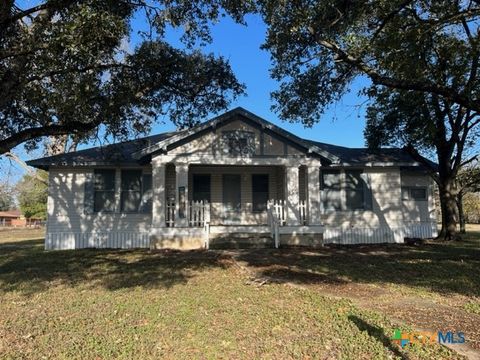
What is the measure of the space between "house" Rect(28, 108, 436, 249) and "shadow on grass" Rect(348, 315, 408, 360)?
A: 932cm

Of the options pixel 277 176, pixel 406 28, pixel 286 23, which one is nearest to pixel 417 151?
pixel 277 176

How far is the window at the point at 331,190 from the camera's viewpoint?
1794cm

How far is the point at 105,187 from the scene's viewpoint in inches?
672

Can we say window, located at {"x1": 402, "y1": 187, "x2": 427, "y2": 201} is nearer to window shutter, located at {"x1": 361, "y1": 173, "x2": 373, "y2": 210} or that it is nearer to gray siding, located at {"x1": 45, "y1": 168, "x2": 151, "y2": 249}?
window shutter, located at {"x1": 361, "y1": 173, "x2": 373, "y2": 210}

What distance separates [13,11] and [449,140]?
17.2m

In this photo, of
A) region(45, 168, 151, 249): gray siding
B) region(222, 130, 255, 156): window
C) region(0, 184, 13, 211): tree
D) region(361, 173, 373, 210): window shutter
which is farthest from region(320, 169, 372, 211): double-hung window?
region(0, 184, 13, 211): tree

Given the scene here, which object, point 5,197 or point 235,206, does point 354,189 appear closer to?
point 235,206

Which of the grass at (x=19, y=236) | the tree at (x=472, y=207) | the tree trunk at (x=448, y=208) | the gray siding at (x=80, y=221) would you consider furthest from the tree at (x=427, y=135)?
the tree at (x=472, y=207)

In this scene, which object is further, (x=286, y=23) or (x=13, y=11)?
(x=286, y=23)

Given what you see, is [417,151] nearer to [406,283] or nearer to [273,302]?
[406,283]

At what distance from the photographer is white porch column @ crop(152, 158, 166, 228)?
50.0ft

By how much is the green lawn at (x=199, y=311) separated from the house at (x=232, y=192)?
13.9 feet

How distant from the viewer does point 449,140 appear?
722 inches

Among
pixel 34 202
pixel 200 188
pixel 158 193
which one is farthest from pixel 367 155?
Answer: pixel 34 202
